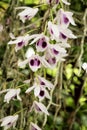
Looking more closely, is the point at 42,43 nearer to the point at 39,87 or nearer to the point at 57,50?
the point at 57,50

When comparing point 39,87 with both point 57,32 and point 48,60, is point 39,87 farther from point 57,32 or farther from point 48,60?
point 57,32

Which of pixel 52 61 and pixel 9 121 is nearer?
pixel 52 61

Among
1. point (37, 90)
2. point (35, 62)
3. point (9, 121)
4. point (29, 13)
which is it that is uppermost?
point (29, 13)

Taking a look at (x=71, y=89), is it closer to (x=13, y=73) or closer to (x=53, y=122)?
(x=53, y=122)

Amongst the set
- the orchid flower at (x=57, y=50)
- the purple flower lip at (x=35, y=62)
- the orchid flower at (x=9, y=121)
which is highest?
the orchid flower at (x=57, y=50)

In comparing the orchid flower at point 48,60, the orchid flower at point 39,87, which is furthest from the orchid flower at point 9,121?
the orchid flower at point 48,60

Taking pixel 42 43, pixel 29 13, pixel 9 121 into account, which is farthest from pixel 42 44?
pixel 9 121

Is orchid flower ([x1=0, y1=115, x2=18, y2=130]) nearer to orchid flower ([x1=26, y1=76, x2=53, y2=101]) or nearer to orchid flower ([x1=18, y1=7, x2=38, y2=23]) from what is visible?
orchid flower ([x1=26, y1=76, x2=53, y2=101])

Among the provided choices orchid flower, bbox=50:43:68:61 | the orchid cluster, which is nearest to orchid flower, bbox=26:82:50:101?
the orchid cluster

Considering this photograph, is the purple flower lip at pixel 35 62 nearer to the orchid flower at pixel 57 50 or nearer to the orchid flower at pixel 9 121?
the orchid flower at pixel 57 50

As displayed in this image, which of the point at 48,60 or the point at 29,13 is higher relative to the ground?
the point at 29,13

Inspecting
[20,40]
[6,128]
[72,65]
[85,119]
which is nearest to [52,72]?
[72,65]

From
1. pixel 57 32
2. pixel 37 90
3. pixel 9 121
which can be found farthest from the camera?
pixel 9 121

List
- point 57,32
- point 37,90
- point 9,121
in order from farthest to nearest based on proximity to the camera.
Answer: point 9,121, point 37,90, point 57,32
